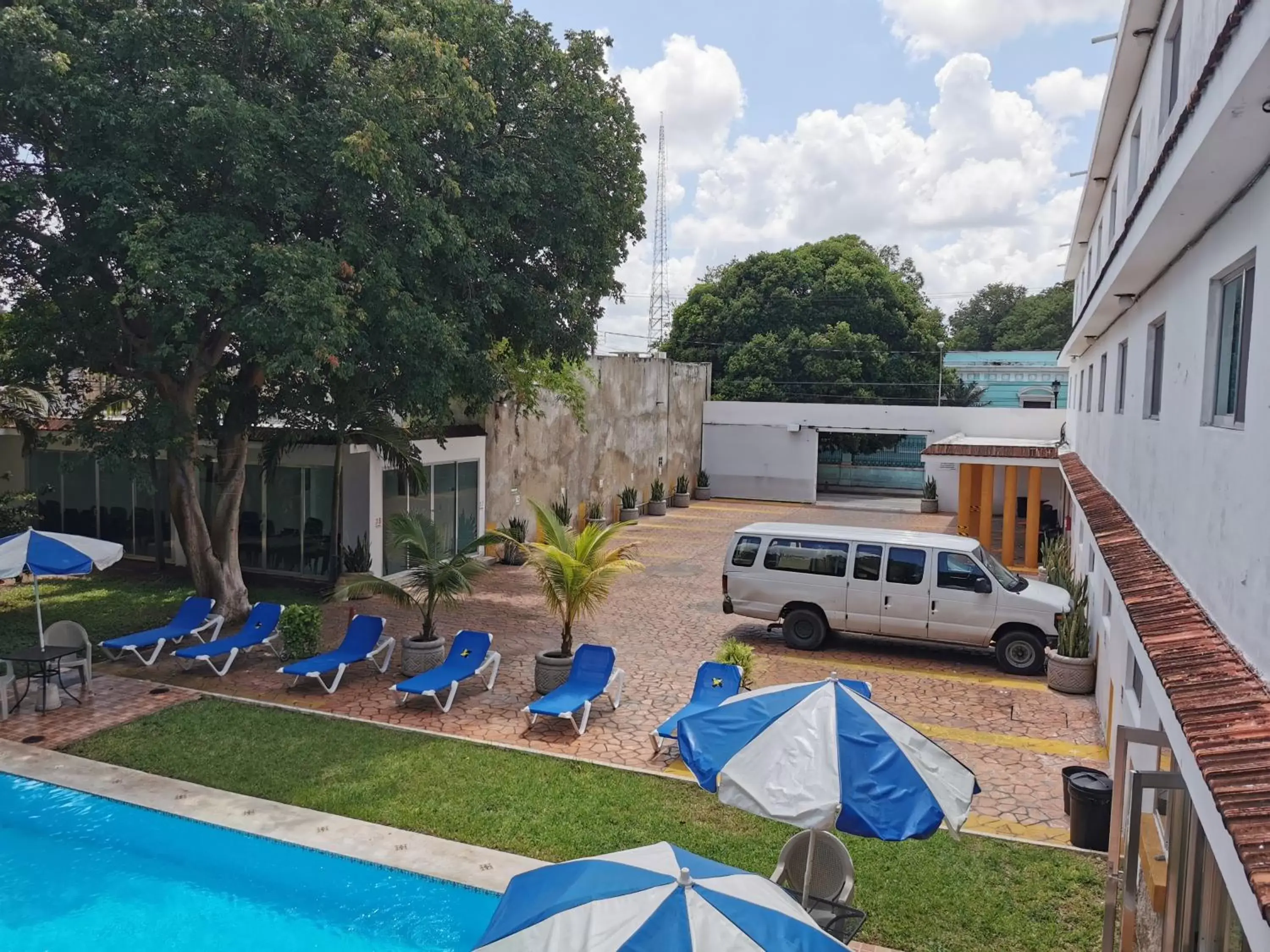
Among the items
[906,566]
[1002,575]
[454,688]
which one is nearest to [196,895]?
[454,688]

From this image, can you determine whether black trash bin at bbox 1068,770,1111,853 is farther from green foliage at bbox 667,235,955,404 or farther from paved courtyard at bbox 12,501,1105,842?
green foliage at bbox 667,235,955,404

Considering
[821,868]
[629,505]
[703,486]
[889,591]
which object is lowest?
[821,868]

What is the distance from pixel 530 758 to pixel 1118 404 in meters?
8.46

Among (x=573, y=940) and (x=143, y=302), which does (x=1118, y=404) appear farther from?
(x=143, y=302)

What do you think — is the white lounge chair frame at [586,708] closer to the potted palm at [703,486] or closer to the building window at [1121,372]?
the building window at [1121,372]

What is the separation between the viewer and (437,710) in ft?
41.1

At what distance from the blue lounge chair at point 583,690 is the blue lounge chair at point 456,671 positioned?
1004 millimetres

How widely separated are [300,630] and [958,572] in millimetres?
10139

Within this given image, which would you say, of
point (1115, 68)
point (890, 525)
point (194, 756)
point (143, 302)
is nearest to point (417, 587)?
point (194, 756)

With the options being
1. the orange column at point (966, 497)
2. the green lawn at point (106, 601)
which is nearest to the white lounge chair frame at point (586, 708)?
the green lawn at point (106, 601)

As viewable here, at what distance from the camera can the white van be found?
14570 millimetres

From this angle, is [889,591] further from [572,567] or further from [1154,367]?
[1154,367]

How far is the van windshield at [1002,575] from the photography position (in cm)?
1471

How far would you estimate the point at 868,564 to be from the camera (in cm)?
1545
